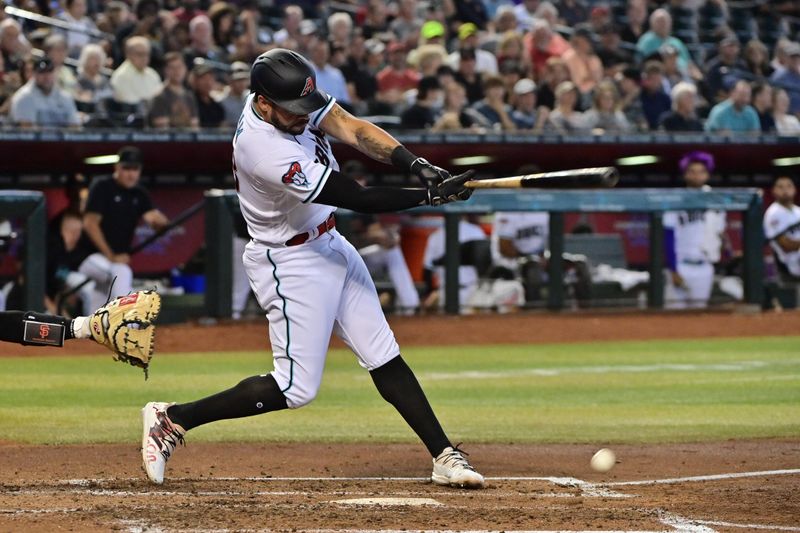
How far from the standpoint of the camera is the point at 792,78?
19.1 m

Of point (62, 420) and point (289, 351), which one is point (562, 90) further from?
point (289, 351)

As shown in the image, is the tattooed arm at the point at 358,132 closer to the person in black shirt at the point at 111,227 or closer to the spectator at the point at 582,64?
the person in black shirt at the point at 111,227

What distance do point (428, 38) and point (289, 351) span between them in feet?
37.8

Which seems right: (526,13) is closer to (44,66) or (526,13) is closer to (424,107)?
(424,107)

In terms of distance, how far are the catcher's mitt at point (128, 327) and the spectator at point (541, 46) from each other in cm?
1198

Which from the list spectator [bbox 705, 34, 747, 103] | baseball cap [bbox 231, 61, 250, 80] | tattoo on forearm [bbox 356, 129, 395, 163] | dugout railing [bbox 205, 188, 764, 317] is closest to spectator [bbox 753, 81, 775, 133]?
spectator [bbox 705, 34, 747, 103]

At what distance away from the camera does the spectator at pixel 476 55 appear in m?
16.4

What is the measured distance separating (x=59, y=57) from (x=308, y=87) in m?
8.43

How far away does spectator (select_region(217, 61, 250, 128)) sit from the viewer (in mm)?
13852

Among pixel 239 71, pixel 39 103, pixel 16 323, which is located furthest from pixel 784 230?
pixel 16 323

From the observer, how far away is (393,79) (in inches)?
622

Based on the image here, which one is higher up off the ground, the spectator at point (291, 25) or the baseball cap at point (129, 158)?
the spectator at point (291, 25)

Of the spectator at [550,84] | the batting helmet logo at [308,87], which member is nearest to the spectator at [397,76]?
the spectator at [550,84]

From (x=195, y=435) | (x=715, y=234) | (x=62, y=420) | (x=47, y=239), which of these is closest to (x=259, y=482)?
(x=195, y=435)
